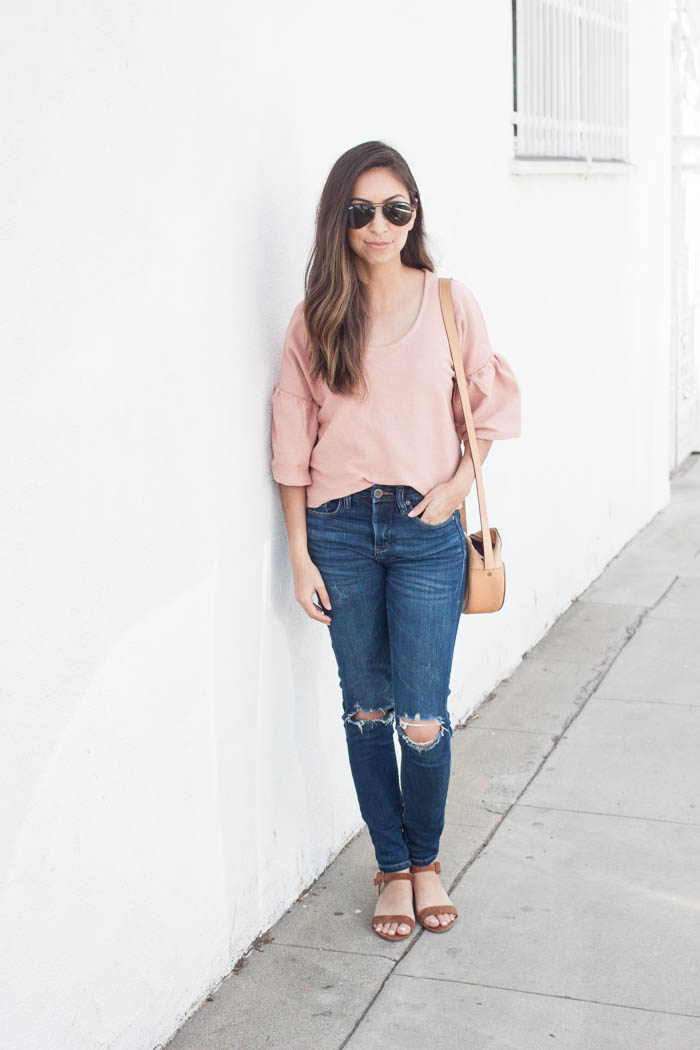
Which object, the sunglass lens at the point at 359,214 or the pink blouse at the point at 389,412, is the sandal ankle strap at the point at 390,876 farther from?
the sunglass lens at the point at 359,214

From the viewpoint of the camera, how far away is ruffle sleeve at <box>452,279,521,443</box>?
3111 mm

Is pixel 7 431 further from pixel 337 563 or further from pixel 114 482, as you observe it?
pixel 337 563

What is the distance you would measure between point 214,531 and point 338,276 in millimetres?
661

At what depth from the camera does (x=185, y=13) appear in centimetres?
265

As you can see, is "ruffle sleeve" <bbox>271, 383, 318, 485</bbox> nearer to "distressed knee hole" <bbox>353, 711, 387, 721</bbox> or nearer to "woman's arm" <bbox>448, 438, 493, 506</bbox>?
"woman's arm" <bbox>448, 438, 493, 506</bbox>

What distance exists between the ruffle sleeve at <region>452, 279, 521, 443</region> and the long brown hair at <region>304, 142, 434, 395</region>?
0.26 m

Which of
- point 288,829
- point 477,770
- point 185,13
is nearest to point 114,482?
point 185,13

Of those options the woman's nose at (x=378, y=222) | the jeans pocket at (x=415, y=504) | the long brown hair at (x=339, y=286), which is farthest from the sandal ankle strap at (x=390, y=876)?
the woman's nose at (x=378, y=222)

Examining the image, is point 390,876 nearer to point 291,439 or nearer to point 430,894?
point 430,894

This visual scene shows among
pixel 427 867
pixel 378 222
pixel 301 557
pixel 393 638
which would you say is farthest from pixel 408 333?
pixel 427 867

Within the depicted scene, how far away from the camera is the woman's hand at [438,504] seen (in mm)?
3029

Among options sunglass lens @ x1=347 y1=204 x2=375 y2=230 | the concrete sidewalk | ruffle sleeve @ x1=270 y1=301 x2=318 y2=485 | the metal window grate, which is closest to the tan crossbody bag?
sunglass lens @ x1=347 y1=204 x2=375 y2=230

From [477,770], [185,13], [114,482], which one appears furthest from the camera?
[477,770]

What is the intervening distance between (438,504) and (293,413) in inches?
16.2
